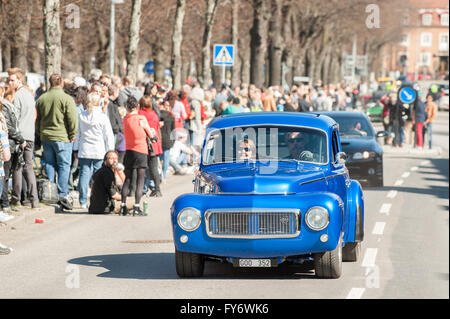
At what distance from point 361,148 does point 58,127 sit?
6.97 meters

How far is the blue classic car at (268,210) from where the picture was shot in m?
9.35

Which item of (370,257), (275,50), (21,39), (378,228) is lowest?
(378,228)

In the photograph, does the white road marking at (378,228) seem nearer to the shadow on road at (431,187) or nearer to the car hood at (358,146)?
the car hood at (358,146)

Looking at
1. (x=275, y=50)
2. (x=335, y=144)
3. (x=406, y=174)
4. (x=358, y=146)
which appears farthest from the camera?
(x=275, y=50)

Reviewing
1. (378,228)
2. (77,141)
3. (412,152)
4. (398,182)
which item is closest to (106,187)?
(77,141)

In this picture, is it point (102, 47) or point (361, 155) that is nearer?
point (361, 155)

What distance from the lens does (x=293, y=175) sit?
9.98 metres

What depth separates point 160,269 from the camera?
10406 millimetres

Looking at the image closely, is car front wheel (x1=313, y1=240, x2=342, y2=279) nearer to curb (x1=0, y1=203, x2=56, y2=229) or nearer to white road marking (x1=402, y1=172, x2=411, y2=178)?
curb (x1=0, y1=203, x2=56, y2=229)

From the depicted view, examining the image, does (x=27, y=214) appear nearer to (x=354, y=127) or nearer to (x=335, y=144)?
(x=335, y=144)

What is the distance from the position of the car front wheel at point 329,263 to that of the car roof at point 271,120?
5.65 feet
